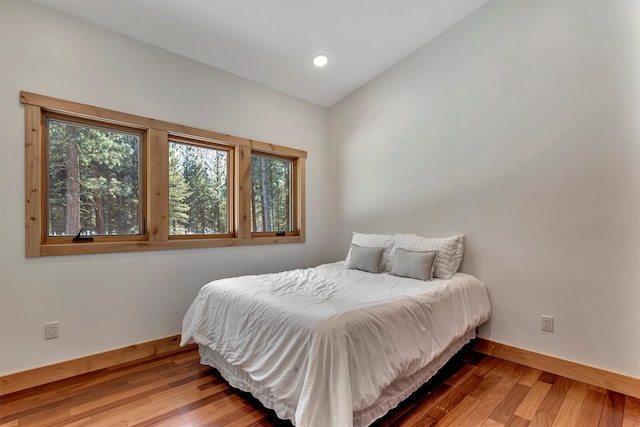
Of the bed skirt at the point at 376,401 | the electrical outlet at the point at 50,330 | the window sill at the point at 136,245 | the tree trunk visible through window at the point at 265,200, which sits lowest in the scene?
the bed skirt at the point at 376,401

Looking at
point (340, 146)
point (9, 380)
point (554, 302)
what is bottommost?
point (9, 380)

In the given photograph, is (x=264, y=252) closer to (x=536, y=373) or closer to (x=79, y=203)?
(x=79, y=203)

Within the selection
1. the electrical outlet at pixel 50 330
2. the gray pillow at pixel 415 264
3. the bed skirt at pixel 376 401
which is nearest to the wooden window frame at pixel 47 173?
the electrical outlet at pixel 50 330

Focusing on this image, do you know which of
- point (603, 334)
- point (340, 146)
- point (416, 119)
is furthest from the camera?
point (340, 146)

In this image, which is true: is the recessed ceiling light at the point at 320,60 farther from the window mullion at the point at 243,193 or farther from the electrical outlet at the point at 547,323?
the electrical outlet at the point at 547,323

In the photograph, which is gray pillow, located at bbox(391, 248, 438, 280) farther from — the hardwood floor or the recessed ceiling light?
the recessed ceiling light

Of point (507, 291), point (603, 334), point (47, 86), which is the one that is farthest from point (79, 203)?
point (603, 334)

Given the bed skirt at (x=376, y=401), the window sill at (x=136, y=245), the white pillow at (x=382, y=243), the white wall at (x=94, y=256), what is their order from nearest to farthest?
1. the bed skirt at (x=376, y=401)
2. the white wall at (x=94, y=256)
3. the window sill at (x=136, y=245)
4. the white pillow at (x=382, y=243)

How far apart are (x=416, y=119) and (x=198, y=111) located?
7.30 feet

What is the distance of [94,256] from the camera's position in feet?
7.58

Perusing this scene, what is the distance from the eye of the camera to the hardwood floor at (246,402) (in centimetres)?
169

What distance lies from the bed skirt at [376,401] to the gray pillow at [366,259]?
0.92m

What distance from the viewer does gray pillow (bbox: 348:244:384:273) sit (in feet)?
9.42

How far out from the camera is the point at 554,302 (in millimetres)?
2318
